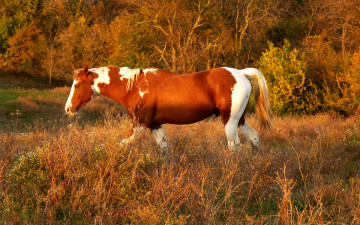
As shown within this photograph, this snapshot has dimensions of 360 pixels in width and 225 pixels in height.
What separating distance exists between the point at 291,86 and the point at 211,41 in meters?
10.8

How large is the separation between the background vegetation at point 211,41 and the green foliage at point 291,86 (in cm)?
5

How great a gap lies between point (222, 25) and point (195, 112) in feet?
75.1

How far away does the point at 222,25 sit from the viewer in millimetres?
28328

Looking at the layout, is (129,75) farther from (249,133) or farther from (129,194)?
(129,194)

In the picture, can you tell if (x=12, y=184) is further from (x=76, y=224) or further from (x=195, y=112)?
(x=195, y=112)

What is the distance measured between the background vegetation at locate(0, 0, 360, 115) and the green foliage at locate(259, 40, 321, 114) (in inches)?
2.0

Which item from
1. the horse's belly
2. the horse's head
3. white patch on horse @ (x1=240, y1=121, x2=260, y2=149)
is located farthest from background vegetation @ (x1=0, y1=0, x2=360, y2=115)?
the horse's head

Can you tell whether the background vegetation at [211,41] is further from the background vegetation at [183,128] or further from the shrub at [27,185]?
the shrub at [27,185]

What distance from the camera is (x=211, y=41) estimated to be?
2777cm

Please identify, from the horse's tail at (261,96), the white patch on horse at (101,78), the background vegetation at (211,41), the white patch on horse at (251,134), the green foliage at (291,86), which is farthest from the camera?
the background vegetation at (211,41)

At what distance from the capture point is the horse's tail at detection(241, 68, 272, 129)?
285 inches

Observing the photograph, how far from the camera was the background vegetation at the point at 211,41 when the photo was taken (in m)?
18.3

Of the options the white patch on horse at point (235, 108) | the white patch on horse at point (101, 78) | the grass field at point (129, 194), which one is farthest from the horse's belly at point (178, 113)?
the grass field at point (129, 194)

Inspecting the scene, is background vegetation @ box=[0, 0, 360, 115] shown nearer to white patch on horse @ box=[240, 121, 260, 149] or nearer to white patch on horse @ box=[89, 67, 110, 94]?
white patch on horse @ box=[240, 121, 260, 149]
